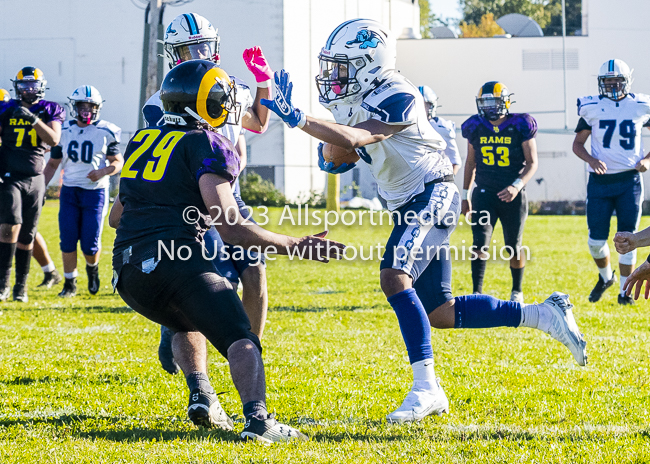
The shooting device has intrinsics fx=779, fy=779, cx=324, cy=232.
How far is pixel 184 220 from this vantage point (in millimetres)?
3035

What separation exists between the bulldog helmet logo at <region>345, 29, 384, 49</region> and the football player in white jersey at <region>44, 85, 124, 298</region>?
4.45 m

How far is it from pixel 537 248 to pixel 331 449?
36.7 ft

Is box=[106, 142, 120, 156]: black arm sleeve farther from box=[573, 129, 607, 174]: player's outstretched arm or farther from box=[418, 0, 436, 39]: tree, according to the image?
box=[418, 0, 436, 39]: tree

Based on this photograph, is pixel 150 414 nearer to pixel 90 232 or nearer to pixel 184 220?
pixel 184 220

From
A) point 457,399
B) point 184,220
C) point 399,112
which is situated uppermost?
point 399,112

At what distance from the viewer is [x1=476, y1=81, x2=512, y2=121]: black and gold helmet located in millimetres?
7367

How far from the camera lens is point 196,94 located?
3076 mm

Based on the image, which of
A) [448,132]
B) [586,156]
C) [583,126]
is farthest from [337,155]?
[583,126]

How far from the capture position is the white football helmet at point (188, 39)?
4.16 m

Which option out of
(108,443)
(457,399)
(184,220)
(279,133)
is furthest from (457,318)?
(279,133)

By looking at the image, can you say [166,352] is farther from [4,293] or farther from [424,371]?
[4,293]

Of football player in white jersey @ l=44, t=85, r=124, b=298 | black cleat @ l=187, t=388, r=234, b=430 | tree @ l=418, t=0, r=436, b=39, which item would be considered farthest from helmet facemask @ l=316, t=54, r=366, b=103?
tree @ l=418, t=0, r=436, b=39

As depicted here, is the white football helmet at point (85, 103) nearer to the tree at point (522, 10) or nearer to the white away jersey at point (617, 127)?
the white away jersey at point (617, 127)

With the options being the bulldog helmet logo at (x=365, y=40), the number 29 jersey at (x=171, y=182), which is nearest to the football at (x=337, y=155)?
the bulldog helmet logo at (x=365, y=40)
